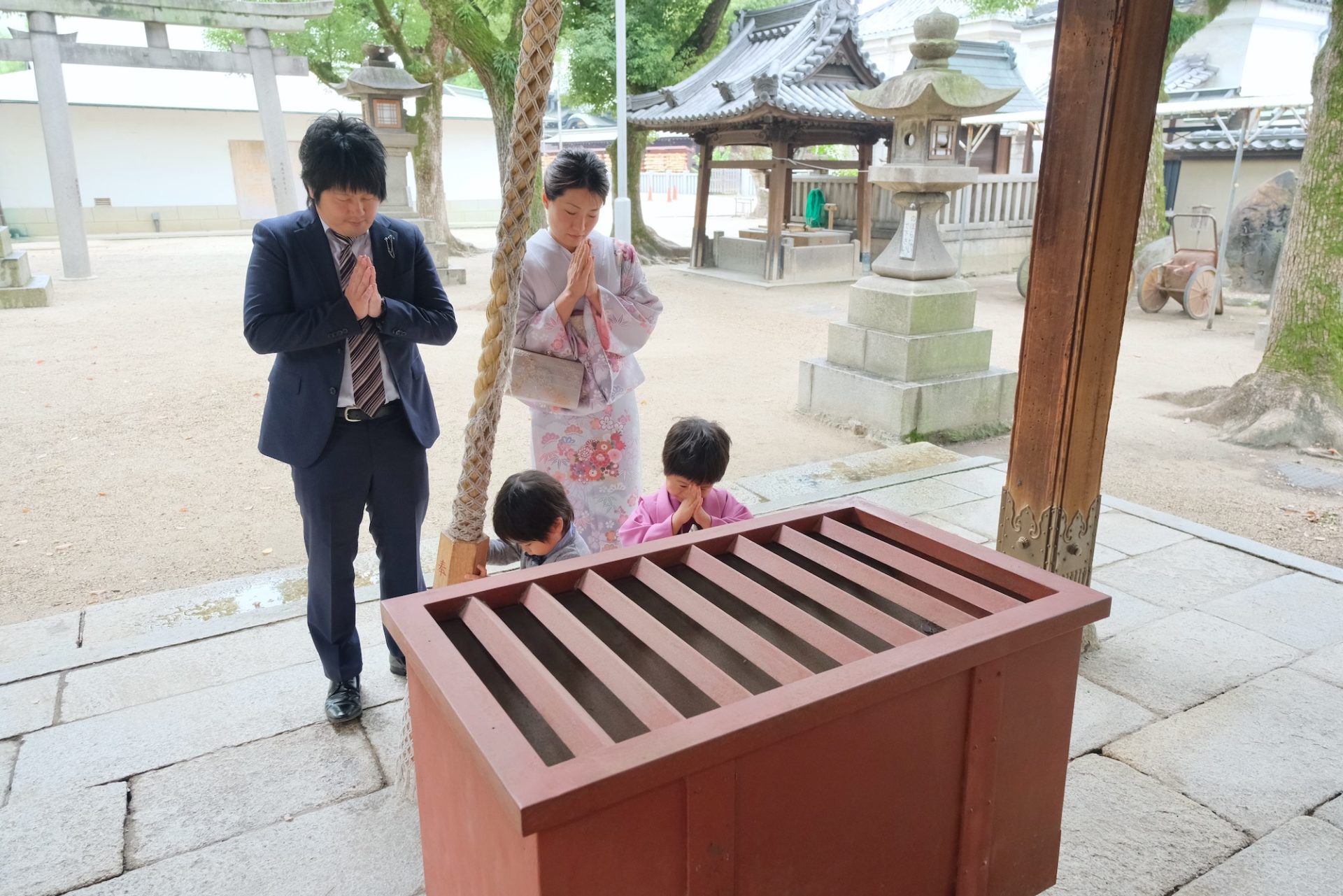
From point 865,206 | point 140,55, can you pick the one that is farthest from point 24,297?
point 865,206

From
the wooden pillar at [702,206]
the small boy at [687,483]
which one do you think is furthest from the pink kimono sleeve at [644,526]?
the wooden pillar at [702,206]

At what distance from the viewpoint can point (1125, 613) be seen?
131 inches

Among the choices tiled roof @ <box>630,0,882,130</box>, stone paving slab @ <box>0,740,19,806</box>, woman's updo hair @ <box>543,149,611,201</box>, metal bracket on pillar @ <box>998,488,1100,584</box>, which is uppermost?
tiled roof @ <box>630,0,882,130</box>

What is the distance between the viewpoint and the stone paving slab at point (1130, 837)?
199 cm

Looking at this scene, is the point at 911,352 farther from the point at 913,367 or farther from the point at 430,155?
the point at 430,155

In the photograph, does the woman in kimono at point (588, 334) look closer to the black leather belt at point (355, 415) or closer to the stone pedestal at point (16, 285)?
the black leather belt at point (355, 415)

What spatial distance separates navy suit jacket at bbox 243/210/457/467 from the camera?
216 cm

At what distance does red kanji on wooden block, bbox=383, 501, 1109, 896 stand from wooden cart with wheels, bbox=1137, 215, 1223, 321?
11.5m

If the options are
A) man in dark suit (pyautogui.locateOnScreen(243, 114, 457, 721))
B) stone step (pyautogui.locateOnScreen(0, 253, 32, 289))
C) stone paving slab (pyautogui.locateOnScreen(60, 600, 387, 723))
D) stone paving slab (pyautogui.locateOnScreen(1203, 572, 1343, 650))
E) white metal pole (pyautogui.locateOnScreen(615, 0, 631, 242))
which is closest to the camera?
man in dark suit (pyautogui.locateOnScreen(243, 114, 457, 721))

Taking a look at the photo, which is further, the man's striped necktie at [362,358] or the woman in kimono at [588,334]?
the woman in kimono at [588,334]

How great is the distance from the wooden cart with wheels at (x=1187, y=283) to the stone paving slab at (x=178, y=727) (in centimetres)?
1170

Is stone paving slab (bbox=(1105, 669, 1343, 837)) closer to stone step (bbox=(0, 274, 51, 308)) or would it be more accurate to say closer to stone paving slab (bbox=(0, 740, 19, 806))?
stone paving slab (bbox=(0, 740, 19, 806))

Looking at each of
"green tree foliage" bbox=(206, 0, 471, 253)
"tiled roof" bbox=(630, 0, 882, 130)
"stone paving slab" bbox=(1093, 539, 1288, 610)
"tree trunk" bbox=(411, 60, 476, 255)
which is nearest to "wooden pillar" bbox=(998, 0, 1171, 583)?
"stone paving slab" bbox=(1093, 539, 1288, 610)

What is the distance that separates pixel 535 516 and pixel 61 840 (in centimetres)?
134
